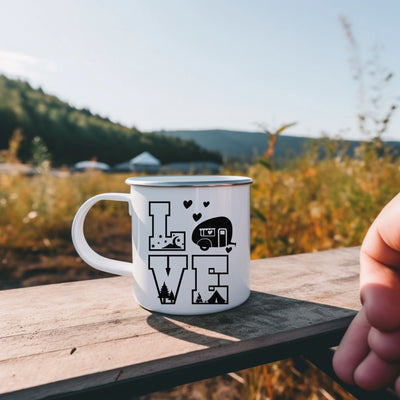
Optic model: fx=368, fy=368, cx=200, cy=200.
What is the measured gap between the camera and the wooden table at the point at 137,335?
1.73 ft

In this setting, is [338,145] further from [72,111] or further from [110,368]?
[72,111]

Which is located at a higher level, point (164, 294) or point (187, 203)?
point (187, 203)

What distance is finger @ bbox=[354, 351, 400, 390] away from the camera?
537 millimetres

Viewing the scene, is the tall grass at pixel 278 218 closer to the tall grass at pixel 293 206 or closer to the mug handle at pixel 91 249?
the tall grass at pixel 293 206

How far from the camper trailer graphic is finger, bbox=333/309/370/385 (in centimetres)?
26

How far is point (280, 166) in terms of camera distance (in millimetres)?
3648

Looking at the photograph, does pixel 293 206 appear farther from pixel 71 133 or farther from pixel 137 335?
pixel 71 133

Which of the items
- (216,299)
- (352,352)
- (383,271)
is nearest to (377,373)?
(352,352)

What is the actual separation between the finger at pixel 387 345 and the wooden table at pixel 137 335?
139 mm

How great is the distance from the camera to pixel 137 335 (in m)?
0.64

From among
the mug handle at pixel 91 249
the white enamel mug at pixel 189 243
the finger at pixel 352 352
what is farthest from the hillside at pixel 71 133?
the finger at pixel 352 352

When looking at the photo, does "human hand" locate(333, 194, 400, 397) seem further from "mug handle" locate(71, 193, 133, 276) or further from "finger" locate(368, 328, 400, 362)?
"mug handle" locate(71, 193, 133, 276)

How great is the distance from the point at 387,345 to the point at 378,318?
0.17 ft

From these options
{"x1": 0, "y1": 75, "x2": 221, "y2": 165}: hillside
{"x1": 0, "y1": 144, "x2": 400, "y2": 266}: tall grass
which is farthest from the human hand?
{"x1": 0, "y1": 75, "x2": 221, "y2": 165}: hillside
